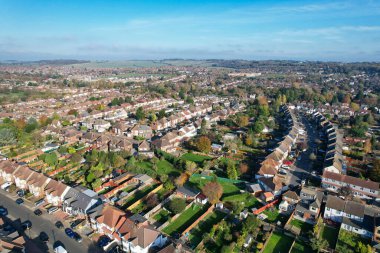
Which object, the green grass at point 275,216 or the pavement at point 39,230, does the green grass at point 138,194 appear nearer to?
the pavement at point 39,230

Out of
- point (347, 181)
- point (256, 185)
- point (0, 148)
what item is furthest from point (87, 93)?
point (347, 181)

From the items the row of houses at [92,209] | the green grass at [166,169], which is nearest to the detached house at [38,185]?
the row of houses at [92,209]

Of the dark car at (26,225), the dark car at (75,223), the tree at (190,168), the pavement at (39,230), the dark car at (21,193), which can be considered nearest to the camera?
the pavement at (39,230)

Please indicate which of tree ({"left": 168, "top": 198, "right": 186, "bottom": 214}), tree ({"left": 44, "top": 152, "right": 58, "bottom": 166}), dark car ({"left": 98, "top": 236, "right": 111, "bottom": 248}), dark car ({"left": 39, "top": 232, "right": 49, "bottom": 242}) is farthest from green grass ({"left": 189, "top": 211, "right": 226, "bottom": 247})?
tree ({"left": 44, "top": 152, "right": 58, "bottom": 166})

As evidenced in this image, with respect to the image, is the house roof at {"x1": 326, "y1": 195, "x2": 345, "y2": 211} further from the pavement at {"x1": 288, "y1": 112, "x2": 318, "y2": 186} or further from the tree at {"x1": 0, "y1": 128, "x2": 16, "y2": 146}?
the tree at {"x1": 0, "y1": 128, "x2": 16, "y2": 146}

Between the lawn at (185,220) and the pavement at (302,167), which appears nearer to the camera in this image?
the lawn at (185,220)

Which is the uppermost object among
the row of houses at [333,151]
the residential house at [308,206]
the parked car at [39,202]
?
the row of houses at [333,151]

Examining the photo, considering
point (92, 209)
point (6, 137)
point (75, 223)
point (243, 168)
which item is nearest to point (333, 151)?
point (243, 168)

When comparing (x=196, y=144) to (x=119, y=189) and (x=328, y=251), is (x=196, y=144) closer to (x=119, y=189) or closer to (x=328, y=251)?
(x=119, y=189)
